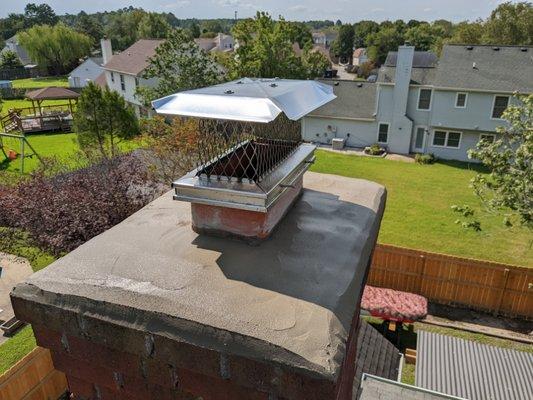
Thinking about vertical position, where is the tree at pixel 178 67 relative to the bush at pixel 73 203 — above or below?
above

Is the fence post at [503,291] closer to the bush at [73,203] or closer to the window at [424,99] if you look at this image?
the bush at [73,203]

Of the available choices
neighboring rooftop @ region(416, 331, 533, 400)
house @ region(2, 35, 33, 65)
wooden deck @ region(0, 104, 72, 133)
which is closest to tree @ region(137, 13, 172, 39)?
house @ region(2, 35, 33, 65)

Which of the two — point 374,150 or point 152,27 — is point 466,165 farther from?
point 152,27

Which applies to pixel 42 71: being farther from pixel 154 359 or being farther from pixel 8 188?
pixel 154 359

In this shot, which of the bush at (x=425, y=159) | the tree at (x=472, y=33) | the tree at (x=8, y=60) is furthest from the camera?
the tree at (x=8, y=60)

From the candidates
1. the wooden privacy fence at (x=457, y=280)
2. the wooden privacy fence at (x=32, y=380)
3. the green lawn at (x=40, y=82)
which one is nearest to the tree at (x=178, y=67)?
the wooden privacy fence at (x=457, y=280)

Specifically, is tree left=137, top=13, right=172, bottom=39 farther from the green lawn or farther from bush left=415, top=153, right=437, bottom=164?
bush left=415, top=153, right=437, bottom=164

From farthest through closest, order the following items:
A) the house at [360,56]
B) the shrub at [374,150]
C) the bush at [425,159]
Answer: the house at [360,56] < the shrub at [374,150] < the bush at [425,159]

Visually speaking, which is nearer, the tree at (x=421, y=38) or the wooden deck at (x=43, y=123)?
the wooden deck at (x=43, y=123)
